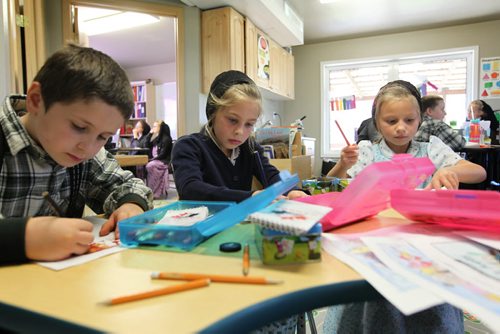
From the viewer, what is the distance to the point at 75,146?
680mm

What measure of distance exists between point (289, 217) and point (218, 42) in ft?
9.88

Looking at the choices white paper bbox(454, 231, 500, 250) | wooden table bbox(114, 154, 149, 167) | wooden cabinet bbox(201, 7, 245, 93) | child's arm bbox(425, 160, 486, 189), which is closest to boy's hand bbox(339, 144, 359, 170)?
child's arm bbox(425, 160, 486, 189)

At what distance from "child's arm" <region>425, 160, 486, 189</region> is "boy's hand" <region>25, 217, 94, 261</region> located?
820mm

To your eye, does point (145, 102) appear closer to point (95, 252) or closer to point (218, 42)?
point (218, 42)

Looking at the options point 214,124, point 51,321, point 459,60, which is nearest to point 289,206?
point 51,321

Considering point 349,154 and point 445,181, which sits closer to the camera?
point 445,181

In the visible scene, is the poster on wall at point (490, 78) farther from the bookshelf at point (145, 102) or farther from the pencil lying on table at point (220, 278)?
the bookshelf at point (145, 102)

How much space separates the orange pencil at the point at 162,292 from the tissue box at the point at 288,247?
0.32 feet

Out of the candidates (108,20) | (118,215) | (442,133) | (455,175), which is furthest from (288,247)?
(108,20)

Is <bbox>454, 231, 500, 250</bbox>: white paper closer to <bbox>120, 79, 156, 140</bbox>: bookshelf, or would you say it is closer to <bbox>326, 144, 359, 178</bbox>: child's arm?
<bbox>326, 144, 359, 178</bbox>: child's arm

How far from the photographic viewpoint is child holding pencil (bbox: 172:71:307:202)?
1123 millimetres

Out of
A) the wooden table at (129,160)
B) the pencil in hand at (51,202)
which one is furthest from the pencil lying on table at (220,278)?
the wooden table at (129,160)

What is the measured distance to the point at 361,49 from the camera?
16.9ft

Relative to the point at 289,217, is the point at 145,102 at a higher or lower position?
higher
